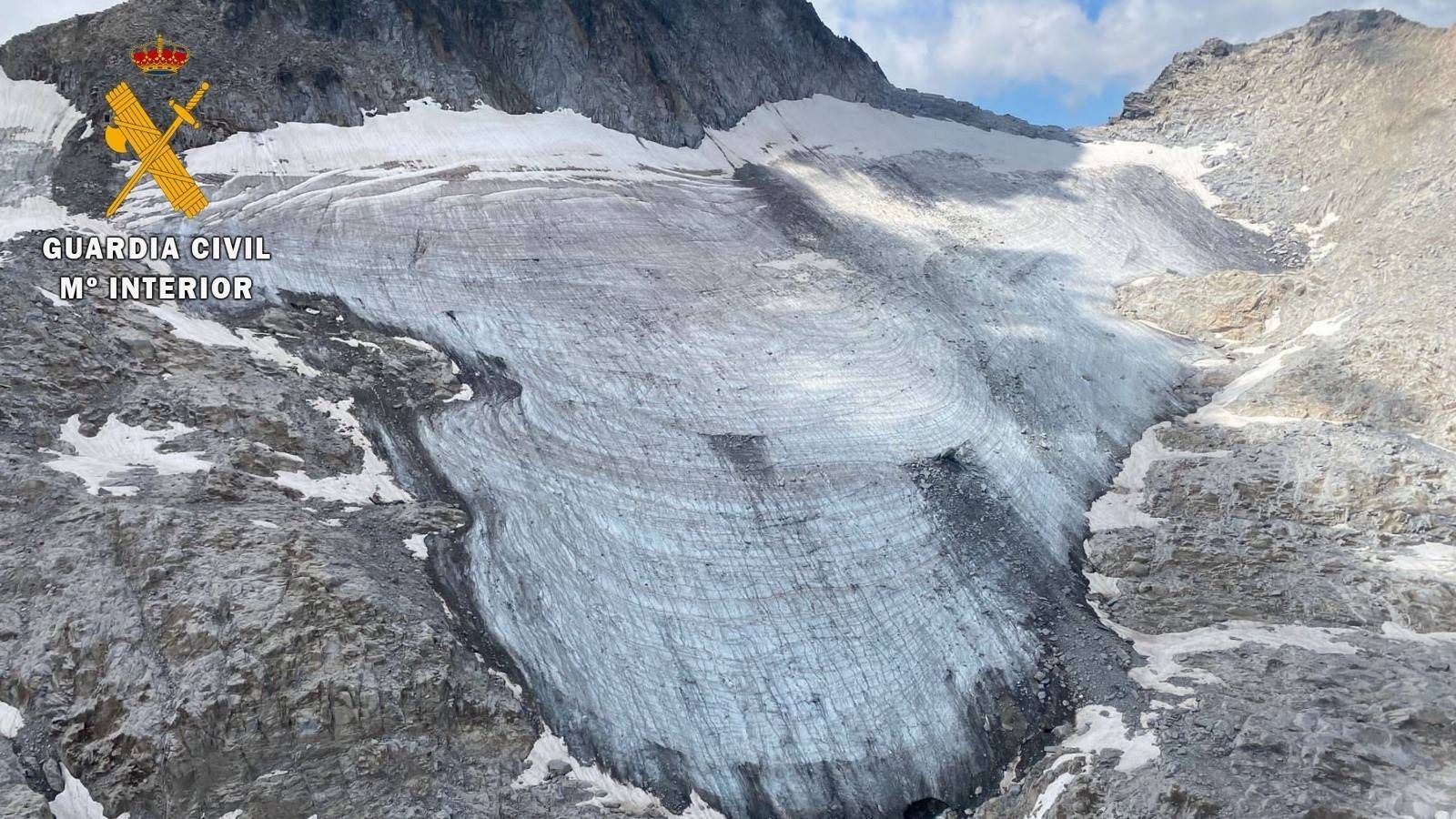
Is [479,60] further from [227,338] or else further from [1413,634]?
[1413,634]

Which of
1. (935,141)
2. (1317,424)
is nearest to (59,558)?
(1317,424)

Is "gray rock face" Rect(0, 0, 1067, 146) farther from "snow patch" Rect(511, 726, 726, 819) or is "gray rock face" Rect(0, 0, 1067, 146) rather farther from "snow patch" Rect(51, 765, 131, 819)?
"snow patch" Rect(511, 726, 726, 819)

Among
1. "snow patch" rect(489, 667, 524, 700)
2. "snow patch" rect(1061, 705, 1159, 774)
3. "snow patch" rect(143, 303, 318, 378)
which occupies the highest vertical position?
"snow patch" rect(143, 303, 318, 378)

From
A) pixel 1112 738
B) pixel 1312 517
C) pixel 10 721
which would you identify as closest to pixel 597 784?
pixel 10 721

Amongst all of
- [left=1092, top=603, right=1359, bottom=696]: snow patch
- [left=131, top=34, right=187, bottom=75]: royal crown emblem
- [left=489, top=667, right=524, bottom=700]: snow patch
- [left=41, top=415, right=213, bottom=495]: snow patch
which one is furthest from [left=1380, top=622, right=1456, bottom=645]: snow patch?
[left=131, top=34, right=187, bottom=75]: royal crown emblem

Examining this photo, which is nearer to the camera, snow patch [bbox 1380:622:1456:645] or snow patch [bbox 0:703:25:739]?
snow patch [bbox 0:703:25:739]

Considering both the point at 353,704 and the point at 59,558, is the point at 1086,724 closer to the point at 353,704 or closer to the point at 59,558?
the point at 353,704

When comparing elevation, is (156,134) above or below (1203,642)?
above

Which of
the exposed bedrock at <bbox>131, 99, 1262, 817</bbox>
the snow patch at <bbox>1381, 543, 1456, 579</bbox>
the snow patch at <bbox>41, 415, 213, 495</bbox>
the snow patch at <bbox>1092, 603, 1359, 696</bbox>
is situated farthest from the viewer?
the snow patch at <bbox>1381, 543, 1456, 579</bbox>
